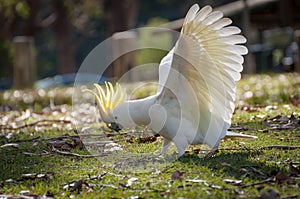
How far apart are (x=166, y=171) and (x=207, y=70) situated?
2.36 ft

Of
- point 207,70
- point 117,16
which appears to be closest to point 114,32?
point 117,16

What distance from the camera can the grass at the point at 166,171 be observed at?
3.21m

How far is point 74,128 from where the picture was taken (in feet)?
20.4

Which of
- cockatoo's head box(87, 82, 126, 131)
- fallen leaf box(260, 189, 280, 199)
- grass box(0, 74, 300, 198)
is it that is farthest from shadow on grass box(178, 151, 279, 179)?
cockatoo's head box(87, 82, 126, 131)

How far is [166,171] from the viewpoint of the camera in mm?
3652

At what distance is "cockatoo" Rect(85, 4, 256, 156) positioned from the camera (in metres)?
3.75

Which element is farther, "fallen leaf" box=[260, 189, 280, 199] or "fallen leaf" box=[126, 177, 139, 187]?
"fallen leaf" box=[126, 177, 139, 187]

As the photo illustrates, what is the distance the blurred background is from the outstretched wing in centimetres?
801

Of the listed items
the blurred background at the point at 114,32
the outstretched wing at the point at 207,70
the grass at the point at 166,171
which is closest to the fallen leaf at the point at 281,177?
the grass at the point at 166,171

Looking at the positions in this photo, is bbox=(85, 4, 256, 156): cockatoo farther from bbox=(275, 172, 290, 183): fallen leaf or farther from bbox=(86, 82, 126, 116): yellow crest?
bbox=(275, 172, 290, 183): fallen leaf

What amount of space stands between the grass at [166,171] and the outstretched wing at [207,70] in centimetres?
26

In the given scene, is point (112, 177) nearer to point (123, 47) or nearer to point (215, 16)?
point (215, 16)

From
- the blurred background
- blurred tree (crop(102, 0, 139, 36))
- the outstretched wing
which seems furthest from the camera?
blurred tree (crop(102, 0, 139, 36))

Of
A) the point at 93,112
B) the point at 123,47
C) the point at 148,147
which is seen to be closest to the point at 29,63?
the point at 123,47
